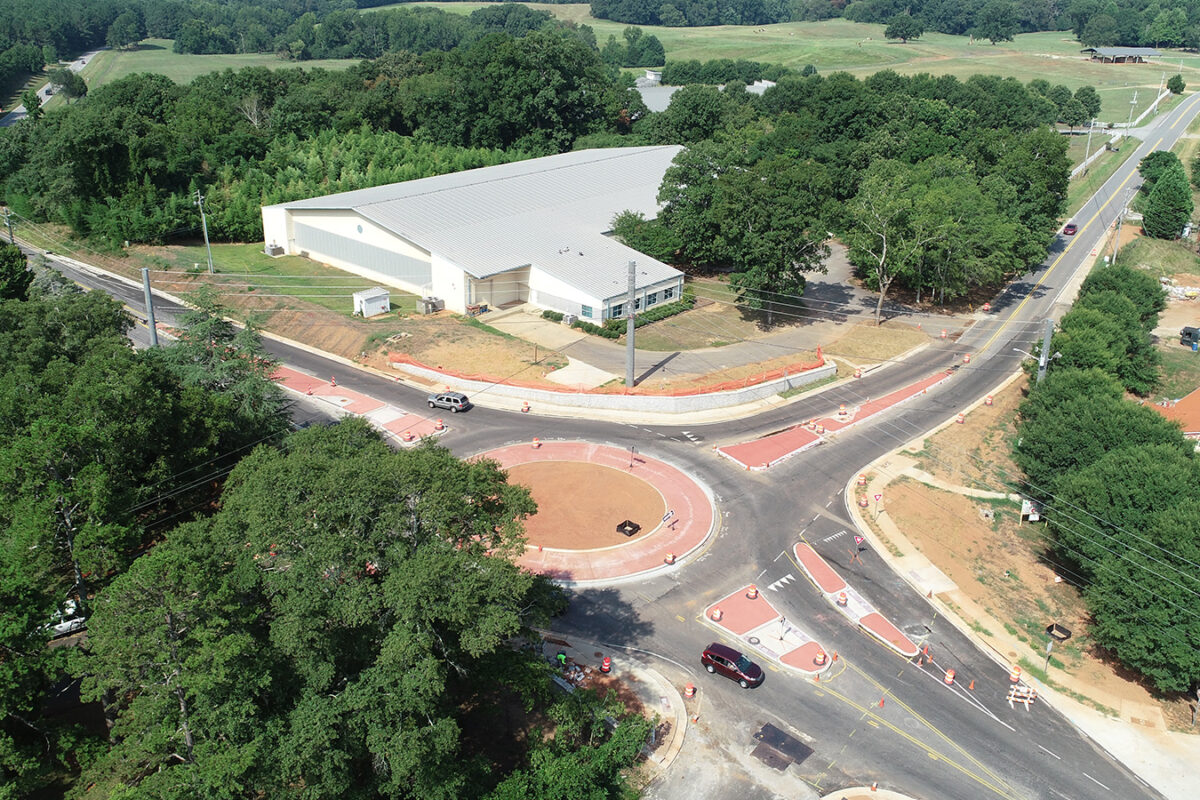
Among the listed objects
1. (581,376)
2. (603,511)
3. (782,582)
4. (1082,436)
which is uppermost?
(1082,436)

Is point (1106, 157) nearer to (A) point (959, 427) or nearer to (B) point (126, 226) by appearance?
(A) point (959, 427)

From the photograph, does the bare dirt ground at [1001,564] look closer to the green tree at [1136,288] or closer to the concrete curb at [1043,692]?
the concrete curb at [1043,692]

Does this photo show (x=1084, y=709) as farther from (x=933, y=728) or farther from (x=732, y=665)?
(x=732, y=665)

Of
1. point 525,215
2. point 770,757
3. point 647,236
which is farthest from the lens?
point 525,215

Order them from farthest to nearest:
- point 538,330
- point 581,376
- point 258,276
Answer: point 258,276 < point 538,330 < point 581,376

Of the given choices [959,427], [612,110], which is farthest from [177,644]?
[612,110]

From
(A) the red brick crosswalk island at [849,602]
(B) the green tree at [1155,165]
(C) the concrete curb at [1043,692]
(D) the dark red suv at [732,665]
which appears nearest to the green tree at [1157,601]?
(C) the concrete curb at [1043,692]

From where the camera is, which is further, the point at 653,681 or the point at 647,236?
the point at 647,236

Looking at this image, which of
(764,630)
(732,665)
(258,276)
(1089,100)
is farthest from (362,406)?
(1089,100)
